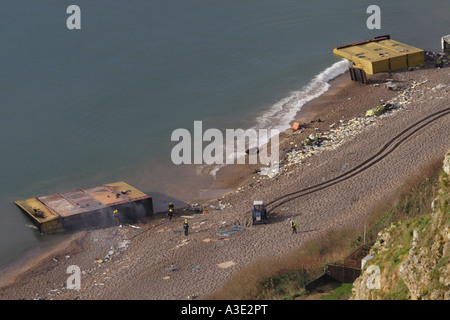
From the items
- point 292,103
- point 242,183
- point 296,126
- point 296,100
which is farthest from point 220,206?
point 296,100

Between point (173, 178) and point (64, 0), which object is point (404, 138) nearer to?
point (173, 178)

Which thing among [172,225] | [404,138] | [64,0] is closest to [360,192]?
[404,138]

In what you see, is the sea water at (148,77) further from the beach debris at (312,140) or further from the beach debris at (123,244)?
the beach debris at (312,140)

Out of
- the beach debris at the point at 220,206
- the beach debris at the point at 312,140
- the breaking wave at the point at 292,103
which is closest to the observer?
the beach debris at the point at 220,206

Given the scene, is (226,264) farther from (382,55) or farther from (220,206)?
(382,55)

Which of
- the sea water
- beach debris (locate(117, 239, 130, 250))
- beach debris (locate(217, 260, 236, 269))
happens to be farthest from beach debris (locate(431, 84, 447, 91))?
beach debris (locate(117, 239, 130, 250))

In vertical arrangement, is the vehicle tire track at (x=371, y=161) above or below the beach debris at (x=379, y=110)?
below

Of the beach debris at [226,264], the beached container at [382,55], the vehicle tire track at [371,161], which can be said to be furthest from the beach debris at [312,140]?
the beach debris at [226,264]
